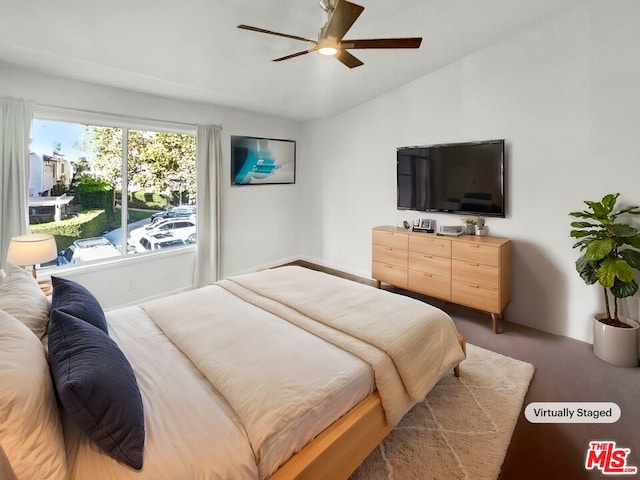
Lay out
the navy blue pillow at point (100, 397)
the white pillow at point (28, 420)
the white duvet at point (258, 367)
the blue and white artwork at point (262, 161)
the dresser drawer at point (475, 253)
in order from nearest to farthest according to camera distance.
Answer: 1. the white pillow at point (28, 420)
2. the navy blue pillow at point (100, 397)
3. the white duvet at point (258, 367)
4. the dresser drawer at point (475, 253)
5. the blue and white artwork at point (262, 161)

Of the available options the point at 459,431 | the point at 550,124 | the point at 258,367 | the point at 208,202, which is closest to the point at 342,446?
the point at 258,367

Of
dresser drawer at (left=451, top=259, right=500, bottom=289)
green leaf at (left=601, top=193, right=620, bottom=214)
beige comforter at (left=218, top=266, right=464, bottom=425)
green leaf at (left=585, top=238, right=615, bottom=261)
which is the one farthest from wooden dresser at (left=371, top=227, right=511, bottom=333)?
beige comforter at (left=218, top=266, right=464, bottom=425)

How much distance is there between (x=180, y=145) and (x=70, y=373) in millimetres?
3700

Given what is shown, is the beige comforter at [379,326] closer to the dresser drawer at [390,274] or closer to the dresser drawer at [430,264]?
the dresser drawer at [430,264]

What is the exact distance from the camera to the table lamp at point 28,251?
239cm

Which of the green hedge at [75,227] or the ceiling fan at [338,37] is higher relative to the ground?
the ceiling fan at [338,37]

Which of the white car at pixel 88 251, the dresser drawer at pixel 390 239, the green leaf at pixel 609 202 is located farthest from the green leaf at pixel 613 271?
the white car at pixel 88 251

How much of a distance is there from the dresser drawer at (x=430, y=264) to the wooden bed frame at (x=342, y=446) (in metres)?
2.13

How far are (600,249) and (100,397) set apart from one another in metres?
3.10

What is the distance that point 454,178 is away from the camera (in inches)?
145

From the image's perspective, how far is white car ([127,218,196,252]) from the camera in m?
3.97

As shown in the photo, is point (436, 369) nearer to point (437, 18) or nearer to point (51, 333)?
point (51, 333)

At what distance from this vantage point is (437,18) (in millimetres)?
2793

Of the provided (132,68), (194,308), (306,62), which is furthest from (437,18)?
(194,308)
